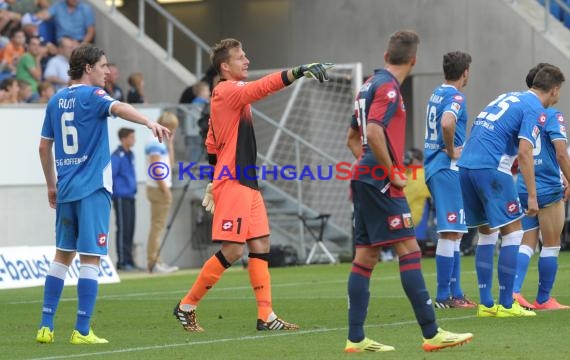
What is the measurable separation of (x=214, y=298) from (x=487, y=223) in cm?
396

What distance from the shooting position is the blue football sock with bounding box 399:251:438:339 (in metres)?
8.80

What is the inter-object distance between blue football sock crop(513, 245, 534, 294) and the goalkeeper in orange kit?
2.50m

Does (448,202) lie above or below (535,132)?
below

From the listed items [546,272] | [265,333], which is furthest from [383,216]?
[546,272]

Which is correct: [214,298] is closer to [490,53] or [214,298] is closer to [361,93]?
[361,93]

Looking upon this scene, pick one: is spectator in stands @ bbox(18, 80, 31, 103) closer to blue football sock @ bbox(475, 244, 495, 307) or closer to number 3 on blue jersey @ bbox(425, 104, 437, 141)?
number 3 on blue jersey @ bbox(425, 104, 437, 141)

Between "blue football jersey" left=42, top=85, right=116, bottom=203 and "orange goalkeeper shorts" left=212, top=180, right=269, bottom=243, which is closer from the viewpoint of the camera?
"blue football jersey" left=42, top=85, right=116, bottom=203

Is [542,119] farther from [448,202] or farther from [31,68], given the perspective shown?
[31,68]

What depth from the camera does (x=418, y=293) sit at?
880cm

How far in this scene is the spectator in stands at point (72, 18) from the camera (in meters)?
24.2

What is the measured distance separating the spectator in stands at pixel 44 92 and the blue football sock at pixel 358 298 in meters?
13.7

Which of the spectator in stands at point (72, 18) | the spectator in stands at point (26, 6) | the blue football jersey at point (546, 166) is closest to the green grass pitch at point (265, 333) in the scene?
the blue football jersey at point (546, 166)

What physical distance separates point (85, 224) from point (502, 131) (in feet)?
11.8

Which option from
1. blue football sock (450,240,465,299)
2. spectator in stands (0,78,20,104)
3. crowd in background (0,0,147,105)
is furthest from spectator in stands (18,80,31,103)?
blue football sock (450,240,465,299)
